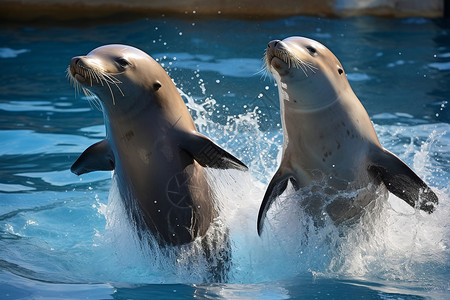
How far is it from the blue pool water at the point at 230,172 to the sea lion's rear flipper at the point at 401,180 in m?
0.16

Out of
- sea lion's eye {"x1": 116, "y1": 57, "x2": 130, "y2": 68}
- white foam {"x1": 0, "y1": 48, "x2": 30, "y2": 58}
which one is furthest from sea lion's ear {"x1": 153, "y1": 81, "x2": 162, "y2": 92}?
white foam {"x1": 0, "y1": 48, "x2": 30, "y2": 58}

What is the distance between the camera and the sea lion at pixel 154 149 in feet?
14.4

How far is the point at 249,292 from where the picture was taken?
148 inches

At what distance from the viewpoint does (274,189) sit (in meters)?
4.55

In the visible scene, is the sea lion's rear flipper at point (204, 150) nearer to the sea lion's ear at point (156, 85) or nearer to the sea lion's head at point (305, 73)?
the sea lion's ear at point (156, 85)

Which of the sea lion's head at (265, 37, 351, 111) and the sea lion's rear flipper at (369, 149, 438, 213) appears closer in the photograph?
the sea lion's head at (265, 37, 351, 111)

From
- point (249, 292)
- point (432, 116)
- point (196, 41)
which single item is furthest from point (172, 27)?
point (249, 292)

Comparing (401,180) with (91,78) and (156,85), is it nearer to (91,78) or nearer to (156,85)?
(156,85)

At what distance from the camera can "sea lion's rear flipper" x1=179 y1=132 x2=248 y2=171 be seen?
175 inches

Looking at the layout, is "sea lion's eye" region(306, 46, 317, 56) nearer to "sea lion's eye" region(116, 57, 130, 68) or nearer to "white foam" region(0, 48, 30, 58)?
"sea lion's eye" region(116, 57, 130, 68)

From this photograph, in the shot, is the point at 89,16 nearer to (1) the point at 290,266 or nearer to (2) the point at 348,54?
(2) the point at 348,54

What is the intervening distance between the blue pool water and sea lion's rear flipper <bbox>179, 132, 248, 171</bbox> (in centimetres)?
34

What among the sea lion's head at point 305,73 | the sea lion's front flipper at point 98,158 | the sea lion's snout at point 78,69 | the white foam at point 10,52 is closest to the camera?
the sea lion's snout at point 78,69

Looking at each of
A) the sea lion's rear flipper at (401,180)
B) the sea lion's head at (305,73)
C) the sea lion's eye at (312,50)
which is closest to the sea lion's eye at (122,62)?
the sea lion's head at (305,73)
